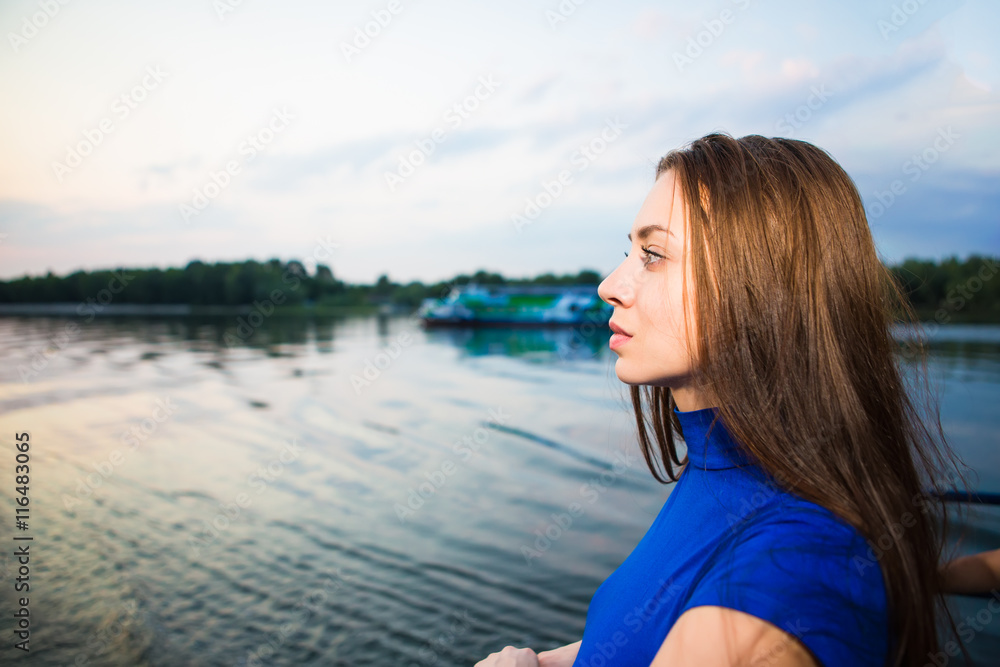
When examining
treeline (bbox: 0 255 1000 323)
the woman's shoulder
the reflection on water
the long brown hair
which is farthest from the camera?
treeline (bbox: 0 255 1000 323)

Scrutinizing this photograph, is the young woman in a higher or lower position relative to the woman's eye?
lower

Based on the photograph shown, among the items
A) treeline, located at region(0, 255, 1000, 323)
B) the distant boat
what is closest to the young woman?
the distant boat

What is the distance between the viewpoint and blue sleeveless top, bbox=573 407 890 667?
794 millimetres

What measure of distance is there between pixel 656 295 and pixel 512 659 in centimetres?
80

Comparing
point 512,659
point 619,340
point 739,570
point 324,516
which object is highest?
point 619,340

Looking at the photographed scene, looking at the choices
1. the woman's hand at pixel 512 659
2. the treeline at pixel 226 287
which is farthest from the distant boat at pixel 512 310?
the woman's hand at pixel 512 659

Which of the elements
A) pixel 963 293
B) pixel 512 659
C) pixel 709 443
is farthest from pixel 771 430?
pixel 963 293

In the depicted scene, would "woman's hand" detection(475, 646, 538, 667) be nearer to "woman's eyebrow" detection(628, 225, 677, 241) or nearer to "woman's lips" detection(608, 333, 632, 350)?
"woman's lips" detection(608, 333, 632, 350)

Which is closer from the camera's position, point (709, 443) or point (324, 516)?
point (709, 443)

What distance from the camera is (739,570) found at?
33.3 inches

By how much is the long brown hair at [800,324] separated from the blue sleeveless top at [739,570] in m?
0.07

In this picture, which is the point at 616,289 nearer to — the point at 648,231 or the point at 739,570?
the point at 648,231

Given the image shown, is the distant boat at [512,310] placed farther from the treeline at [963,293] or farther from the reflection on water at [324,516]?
the reflection on water at [324,516]

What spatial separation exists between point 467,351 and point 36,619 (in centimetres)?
2056
